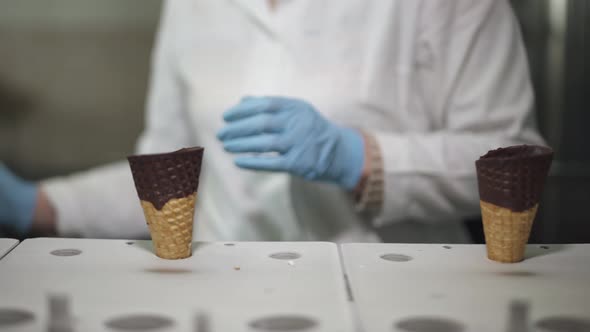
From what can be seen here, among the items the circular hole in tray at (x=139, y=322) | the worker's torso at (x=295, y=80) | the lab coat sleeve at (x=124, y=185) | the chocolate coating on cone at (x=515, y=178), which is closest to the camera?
the circular hole in tray at (x=139, y=322)

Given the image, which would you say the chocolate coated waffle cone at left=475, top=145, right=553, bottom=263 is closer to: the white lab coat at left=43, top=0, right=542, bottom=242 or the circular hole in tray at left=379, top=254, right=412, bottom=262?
the circular hole in tray at left=379, top=254, right=412, bottom=262

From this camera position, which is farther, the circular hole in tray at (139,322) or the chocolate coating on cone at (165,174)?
the chocolate coating on cone at (165,174)

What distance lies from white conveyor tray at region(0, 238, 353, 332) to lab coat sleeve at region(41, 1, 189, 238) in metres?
0.58

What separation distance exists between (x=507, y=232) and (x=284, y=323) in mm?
252

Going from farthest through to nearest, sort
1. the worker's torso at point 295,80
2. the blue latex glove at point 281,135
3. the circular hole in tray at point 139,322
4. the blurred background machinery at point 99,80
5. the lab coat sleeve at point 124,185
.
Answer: the blurred background machinery at point 99,80 < the lab coat sleeve at point 124,185 < the worker's torso at point 295,80 < the blue latex glove at point 281,135 < the circular hole in tray at point 139,322

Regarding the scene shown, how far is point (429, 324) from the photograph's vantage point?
469 mm

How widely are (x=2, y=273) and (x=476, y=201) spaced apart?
2.37 ft

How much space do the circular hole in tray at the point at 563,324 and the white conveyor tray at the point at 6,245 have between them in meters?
0.48

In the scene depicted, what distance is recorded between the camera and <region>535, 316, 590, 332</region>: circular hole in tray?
0.46 metres

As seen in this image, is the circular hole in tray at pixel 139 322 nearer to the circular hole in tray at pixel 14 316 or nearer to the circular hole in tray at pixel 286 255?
→ the circular hole in tray at pixel 14 316

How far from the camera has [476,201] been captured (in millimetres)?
1030

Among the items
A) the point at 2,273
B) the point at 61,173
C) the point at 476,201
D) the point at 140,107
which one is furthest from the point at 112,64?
the point at 2,273

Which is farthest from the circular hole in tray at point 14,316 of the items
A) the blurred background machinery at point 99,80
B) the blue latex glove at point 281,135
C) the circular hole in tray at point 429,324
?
the blurred background machinery at point 99,80

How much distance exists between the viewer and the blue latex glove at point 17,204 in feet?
4.14
